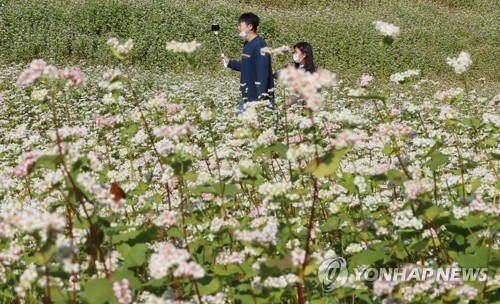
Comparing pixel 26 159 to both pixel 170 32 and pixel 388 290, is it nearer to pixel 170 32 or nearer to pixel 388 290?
pixel 388 290

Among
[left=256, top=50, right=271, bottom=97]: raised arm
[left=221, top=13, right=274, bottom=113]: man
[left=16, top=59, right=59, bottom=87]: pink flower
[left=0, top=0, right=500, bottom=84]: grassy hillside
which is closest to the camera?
[left=16, top=59, right=59, bottom=87]: pink flower

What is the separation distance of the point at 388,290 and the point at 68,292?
124 centimetres

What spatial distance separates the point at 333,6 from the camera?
2708 cm

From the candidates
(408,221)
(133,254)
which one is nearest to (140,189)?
(133,254)

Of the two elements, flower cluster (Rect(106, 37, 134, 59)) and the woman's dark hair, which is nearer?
flower cluster (Rect(106, 37, 134, 59))

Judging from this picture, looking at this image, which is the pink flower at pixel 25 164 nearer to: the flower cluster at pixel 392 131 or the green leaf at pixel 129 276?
the green leaf at pixel 129 276

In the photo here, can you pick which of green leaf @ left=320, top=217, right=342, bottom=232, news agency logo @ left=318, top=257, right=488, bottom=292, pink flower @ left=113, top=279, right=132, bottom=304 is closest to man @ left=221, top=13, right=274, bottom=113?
green leaf @ left=320, top=217, right=342, bottom=232

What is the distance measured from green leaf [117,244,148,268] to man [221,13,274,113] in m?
5.73

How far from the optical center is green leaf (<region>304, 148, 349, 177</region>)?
1858 millimetres

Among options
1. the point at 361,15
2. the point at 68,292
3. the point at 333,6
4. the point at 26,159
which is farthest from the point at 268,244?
the point at 333,6

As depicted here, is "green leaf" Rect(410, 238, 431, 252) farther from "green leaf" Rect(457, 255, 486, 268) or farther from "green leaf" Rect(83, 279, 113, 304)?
"green leaf" Rect(83, 279, 113, 304)

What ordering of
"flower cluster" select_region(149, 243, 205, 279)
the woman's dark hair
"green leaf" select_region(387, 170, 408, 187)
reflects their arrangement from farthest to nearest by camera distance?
1. the woman's dark hair
2. "green leaf" select_region(387, 170, 408, 187)
3. "flower cluster" select_region(149, 243, 205, 279)

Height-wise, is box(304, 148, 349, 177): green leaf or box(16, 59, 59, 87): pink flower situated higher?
box(16, 59, 59, 87): pink flower

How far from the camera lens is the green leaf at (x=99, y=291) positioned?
1.80 m
